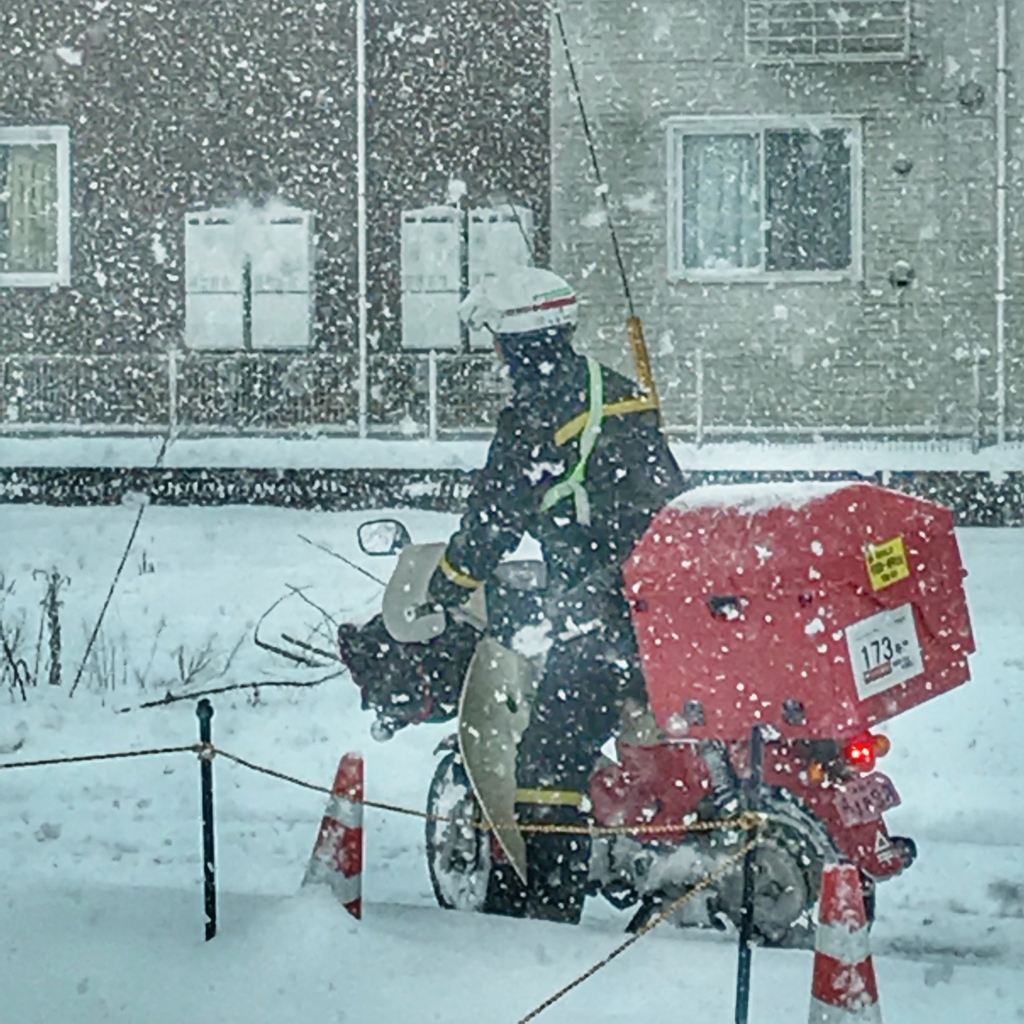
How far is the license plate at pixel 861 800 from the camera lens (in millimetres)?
5070

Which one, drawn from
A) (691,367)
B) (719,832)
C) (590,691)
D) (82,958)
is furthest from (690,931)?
(691,367)

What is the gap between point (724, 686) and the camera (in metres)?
4.90

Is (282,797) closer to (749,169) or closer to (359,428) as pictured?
(359,428)

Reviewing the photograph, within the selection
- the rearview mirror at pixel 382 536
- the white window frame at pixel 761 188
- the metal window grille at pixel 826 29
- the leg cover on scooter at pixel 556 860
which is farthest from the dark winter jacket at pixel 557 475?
the metal window grille at pixel 826 29

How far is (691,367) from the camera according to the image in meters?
17.0

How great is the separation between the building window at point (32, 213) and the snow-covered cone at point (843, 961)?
15569mm

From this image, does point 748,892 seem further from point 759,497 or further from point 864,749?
point 759,497

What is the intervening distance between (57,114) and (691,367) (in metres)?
7.15

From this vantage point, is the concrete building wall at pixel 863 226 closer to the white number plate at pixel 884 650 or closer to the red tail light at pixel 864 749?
the red tail light at pixel 864 749

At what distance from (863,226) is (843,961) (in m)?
13.4

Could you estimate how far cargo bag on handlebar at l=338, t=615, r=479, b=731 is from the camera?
5.46 m

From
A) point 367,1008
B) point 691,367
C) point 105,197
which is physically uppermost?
point 105,197

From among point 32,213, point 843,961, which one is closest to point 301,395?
point 32,213

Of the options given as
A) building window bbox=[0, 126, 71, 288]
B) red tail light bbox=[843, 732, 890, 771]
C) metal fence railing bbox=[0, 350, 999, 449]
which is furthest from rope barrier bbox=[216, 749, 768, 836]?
building window bbox=[0, 126, 71, 288]
